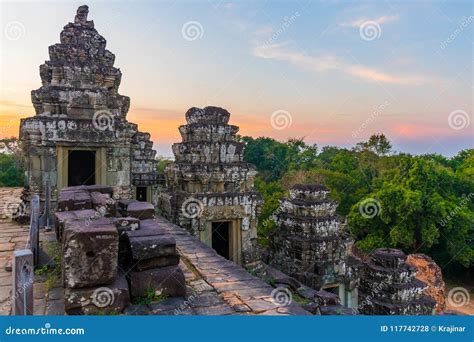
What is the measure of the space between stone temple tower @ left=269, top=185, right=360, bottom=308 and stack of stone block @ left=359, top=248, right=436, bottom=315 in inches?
35.1

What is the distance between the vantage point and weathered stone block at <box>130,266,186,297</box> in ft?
12.2

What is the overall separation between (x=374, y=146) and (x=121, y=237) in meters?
36.2

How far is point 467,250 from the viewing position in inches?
800

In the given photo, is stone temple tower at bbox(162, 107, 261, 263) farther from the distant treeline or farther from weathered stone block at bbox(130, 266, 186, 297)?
the distant treeline

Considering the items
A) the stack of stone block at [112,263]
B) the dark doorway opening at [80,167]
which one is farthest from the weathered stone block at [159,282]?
the dark doorway opening at [80,167]

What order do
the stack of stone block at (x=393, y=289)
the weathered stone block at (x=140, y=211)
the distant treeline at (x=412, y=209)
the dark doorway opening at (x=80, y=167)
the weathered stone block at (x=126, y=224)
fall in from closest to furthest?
the weathered stone block at (x=126, y=224) → the weathered stone block at (x=140, y=211) → the stack of stone block at (x=393, y=289) → the dark doorway opening at (x=80, y=167) → the distant treeline at (x=412, y=209)

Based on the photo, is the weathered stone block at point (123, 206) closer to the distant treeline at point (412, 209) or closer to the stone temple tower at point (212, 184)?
the stone temple tower at point (212, 184)

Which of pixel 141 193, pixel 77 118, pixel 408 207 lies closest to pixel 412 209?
pixel 408 207

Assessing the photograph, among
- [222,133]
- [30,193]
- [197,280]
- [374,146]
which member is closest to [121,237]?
[197,280]

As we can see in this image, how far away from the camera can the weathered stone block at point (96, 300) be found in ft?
10.9

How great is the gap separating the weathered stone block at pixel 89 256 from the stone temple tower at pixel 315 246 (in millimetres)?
8384

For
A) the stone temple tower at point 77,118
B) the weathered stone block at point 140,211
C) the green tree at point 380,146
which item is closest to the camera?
the weathered stone block at point 140,211

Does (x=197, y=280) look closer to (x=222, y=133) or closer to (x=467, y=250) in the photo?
(x=222, y=133)

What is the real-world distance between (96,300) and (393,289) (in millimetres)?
9080
